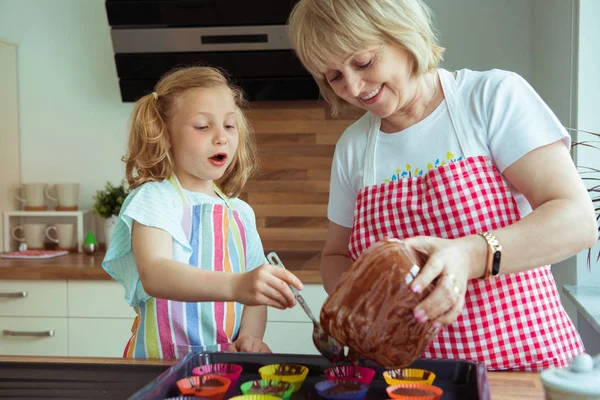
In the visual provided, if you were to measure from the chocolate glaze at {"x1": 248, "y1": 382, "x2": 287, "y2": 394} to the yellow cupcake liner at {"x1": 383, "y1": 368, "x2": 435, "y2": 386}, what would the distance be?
14 cm

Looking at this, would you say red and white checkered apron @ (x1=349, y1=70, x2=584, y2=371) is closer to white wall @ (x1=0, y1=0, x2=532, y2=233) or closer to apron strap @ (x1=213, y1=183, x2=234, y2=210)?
apron strap @ (x1=213, y1=183, x2=234, y2=210)

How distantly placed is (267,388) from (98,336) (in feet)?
6.02

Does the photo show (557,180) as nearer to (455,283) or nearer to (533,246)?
(533,246)

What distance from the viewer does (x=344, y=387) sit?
37.8 inches

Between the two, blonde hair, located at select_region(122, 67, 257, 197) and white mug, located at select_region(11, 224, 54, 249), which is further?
white mug, located at select_region(11, 224, 54, 249)

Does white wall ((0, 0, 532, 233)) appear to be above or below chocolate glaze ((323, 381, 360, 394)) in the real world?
above

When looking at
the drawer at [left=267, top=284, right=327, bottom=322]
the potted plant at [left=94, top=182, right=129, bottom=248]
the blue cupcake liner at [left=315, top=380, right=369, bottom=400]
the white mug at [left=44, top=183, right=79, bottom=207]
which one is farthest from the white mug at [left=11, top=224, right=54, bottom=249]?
the blue cupcake liner at [left=315, top=380, right=369, bottom=400]

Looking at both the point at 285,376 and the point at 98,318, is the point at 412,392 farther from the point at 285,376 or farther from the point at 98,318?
the point at 98,318

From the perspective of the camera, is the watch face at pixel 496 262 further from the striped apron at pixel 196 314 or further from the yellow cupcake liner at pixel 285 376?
the striped apron at pixel 196 314

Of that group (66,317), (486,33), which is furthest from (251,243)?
(486,33)

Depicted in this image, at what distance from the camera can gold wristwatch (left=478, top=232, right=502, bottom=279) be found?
1010 millimetres

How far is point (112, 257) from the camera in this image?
142 centimetres

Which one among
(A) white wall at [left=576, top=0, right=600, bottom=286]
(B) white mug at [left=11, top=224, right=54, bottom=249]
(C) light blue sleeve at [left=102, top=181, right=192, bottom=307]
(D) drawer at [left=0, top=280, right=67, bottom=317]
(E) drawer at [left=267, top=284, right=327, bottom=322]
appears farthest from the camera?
(B) white mug at [left=11, top=224, right=54, bottom=249]

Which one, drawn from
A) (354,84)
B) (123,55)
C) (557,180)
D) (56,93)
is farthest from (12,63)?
(557,180)
